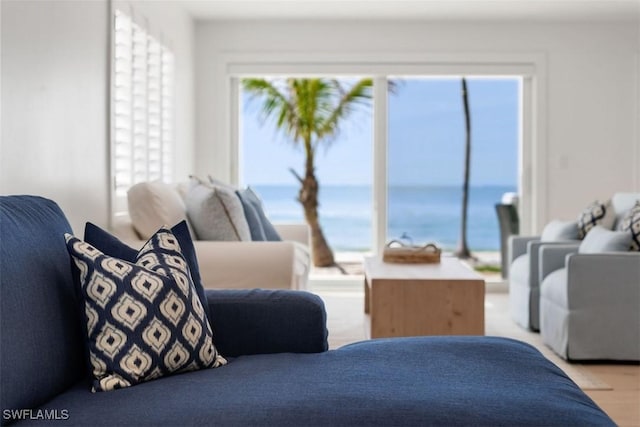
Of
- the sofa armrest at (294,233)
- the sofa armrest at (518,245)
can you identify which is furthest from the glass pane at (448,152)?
the sofa armrest at (294,233)

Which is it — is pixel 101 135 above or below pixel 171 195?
above

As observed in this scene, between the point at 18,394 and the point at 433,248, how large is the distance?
3659 mm

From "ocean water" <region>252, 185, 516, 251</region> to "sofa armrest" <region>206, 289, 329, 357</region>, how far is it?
34.4 feet

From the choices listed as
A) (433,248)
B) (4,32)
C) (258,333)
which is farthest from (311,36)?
(258,333)

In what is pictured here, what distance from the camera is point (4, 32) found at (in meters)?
3.03

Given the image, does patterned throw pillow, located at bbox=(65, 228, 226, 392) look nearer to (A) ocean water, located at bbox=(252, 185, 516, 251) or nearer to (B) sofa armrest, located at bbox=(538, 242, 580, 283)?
(B) sofa armrest, located at bbox=(538, 242, 580, 283)

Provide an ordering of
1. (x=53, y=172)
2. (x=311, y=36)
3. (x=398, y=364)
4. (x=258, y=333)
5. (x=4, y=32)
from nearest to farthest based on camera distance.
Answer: (x=398, y=364), (x=258, y=333), (x=4, y=32), (x=53, y=172), (x=311, y=36)

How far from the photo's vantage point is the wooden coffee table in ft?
13.6

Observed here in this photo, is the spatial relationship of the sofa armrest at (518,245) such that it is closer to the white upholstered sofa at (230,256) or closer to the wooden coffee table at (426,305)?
the wooden coffee table at (426,305)

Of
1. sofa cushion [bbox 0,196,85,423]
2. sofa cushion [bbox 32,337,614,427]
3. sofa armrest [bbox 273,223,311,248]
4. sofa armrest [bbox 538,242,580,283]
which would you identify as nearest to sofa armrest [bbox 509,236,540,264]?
sofa armrest [bbox 538,242,580,283]

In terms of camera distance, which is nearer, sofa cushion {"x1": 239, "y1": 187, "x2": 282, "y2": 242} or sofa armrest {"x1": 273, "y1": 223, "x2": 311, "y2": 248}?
sofa cushion {"x1": 239, "y1": 187, "x2": 282, "y2": 242}

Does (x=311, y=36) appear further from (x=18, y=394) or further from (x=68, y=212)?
(x=18, y=394)

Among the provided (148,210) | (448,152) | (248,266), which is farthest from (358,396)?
(448,152)

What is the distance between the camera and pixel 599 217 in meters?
5.27
